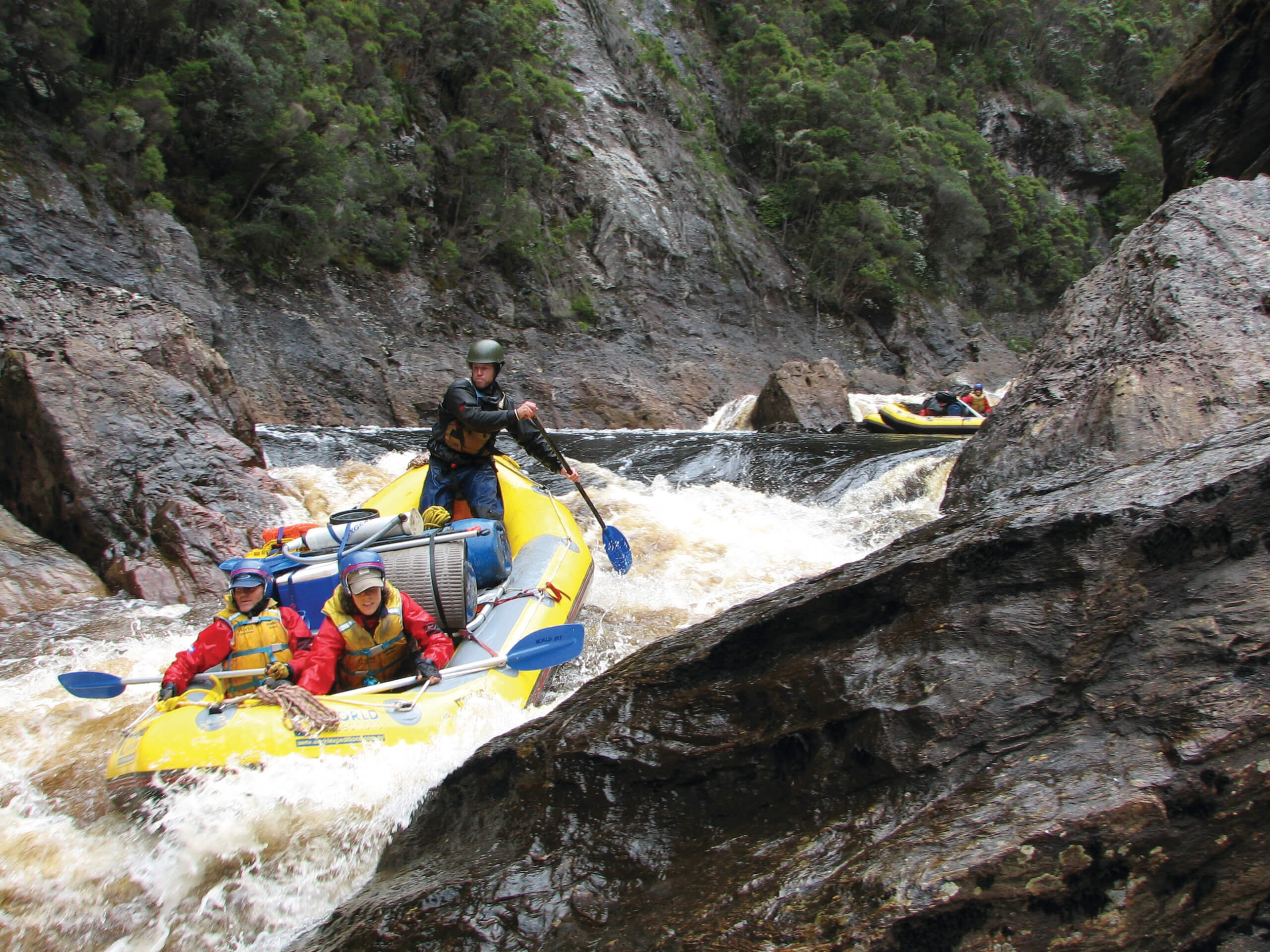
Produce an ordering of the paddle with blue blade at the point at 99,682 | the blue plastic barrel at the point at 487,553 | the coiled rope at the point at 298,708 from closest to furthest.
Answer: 1. the coiled rope at the point at 298,708
2. the paddle with blue blade at the point at 99,682
3. the blue plastic barrel at the point at 487,553

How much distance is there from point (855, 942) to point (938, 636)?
0.71 meters

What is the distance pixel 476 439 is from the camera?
201 inches

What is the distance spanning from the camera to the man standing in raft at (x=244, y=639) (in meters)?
3.27

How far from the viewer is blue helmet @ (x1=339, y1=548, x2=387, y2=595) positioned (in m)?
3.34

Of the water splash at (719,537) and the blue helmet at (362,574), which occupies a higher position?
the blue helmet at (362,574)

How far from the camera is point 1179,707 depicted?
135cm

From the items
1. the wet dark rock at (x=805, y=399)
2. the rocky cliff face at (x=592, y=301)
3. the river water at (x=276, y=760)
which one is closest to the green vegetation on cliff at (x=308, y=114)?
the rocky cliff face at (x=592, y=301)

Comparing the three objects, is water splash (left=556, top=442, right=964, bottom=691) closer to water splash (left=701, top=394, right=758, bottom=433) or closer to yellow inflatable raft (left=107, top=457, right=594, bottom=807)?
yellow inflatable raft (left=107, top=457, right=594, bottom=807)

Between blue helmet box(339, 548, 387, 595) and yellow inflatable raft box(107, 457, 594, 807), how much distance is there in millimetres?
473

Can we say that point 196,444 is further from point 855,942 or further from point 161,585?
point 855,942

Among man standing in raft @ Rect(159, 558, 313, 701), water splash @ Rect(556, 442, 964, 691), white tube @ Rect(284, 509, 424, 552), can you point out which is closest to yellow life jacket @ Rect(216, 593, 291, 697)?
man standing in raft @ Rect(159, 558, 313, 701)

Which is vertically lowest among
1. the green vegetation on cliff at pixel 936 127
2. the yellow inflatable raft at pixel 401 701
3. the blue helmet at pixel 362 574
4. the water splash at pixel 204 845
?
the water splash at pixel 204 845

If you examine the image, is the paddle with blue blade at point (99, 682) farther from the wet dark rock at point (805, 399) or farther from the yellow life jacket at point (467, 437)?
the wet dark rock at point (805, 399)

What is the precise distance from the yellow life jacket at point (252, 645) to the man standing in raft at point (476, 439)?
1719mm
